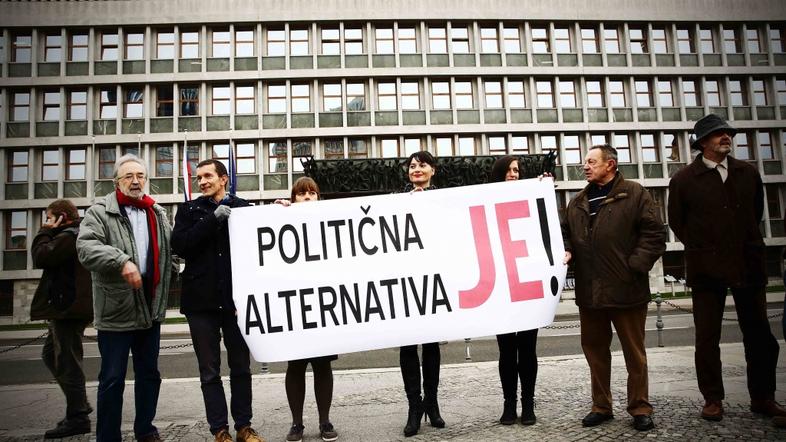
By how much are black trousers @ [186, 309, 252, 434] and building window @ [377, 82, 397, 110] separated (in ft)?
95.7

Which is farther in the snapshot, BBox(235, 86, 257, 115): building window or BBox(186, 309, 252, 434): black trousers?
BBox(235, 86, 257, 115): building window

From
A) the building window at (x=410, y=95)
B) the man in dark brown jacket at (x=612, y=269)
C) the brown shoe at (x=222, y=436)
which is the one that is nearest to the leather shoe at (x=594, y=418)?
the man in dark brown jacket at (x=612, y=269)

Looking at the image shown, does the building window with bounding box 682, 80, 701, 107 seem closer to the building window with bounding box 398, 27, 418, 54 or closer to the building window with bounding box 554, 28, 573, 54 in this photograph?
the building window with bounding box 554, 28, 573, 54

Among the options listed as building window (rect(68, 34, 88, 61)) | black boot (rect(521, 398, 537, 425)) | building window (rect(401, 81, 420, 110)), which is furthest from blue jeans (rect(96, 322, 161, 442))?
building window (rect(68, 34, 88, 61))

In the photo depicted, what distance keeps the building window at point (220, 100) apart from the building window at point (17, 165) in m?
12.1

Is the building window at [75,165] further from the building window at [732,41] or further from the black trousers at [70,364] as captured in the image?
the building window at [732,41]

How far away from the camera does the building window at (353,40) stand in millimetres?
32312

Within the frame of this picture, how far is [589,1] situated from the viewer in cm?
3362

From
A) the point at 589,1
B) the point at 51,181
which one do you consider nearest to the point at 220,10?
the point at 51,181

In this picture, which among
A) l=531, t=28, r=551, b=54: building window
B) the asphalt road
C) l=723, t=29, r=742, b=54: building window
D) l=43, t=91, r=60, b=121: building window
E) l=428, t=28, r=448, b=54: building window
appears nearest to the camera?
the asphalt road

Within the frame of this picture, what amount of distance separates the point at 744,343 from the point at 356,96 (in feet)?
97.8

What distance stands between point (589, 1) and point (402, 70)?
1422cm

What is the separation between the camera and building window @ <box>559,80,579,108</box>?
32.9 metres

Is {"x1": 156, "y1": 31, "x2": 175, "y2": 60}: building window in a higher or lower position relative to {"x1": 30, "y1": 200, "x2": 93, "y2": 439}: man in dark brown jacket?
higher
